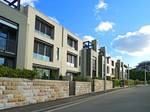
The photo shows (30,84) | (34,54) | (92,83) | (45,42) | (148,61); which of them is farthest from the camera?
(148,61)

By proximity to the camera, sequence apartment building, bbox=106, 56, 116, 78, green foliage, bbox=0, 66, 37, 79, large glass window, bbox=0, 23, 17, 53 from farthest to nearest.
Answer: apartment building, bbox=106, 56, 116, 78
large glass window, bbox=0, 23, 17, 53
green foliage, bbox=0, 66, 37, 79

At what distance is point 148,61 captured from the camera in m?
142

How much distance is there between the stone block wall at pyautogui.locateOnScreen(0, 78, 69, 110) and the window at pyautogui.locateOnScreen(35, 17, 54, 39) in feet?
39.8

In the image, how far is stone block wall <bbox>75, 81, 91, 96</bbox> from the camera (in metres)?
31.5

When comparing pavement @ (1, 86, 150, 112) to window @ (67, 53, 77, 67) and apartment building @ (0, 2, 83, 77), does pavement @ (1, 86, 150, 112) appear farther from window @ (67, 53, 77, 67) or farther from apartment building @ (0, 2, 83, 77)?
window @ (67, 53, 77, 67)

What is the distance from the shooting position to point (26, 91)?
759 inches

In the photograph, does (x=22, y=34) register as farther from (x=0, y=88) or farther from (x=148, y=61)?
(x=148, y=61)

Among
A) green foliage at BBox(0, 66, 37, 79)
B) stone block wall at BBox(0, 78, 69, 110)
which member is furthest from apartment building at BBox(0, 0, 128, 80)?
green foliage at BBox(0, 66, 37, 79)

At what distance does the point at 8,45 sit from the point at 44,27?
1169cm

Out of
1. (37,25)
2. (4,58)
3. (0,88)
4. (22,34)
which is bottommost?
(0,88)

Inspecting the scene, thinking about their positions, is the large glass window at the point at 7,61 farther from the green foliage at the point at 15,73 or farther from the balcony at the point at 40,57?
the balcony at the point at 40,57

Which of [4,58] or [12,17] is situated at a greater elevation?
[12,17]

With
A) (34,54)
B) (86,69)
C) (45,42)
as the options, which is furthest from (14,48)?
(86,69)

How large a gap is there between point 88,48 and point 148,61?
306ft
